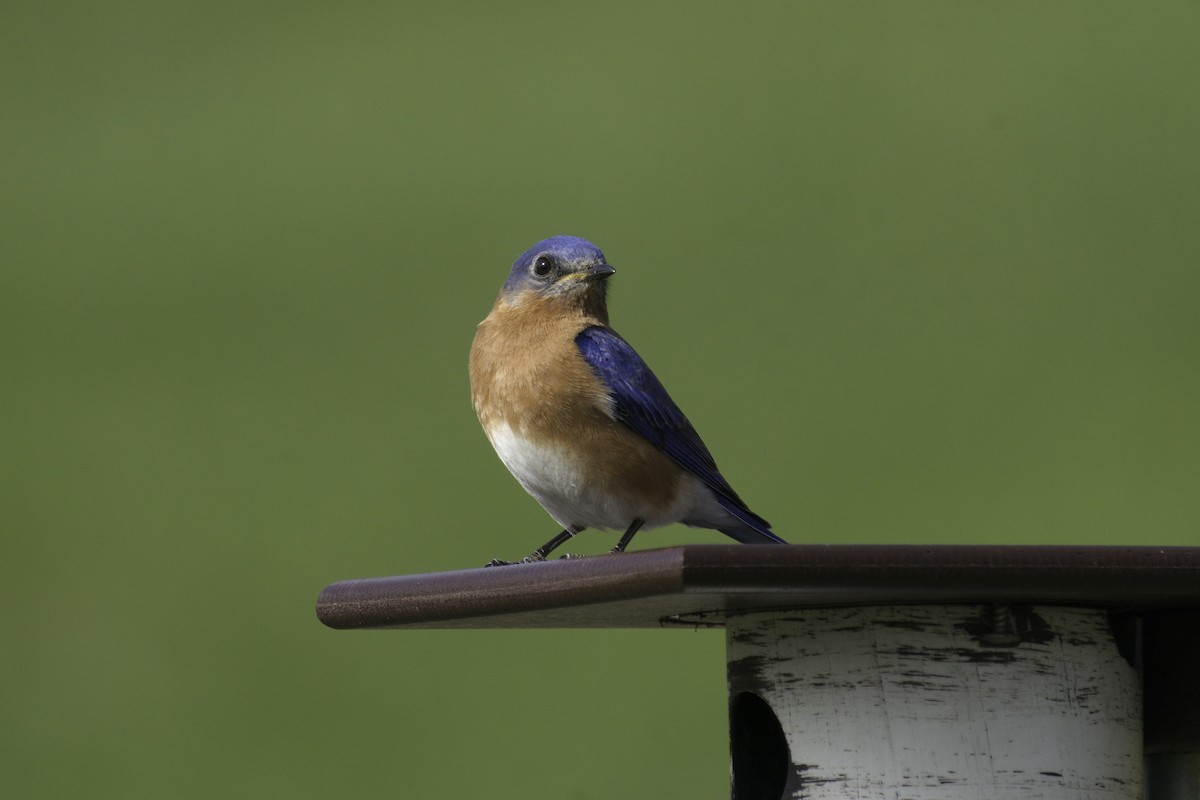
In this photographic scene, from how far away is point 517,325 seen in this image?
4.75m

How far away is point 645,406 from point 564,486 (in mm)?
287

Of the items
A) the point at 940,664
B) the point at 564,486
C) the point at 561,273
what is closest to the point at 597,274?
the point at 561,273

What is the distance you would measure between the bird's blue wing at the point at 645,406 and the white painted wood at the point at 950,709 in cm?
89

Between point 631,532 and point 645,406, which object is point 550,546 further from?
point 645,406

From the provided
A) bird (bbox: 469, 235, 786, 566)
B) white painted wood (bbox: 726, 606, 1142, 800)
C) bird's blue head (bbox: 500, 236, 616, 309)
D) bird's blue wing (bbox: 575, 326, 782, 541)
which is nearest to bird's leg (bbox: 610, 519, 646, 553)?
bird (bbox: 469, 235, 786, 566)

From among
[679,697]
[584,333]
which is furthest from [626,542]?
[679,697]

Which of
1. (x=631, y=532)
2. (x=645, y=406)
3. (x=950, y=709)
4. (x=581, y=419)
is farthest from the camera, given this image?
(x=631, y=532)

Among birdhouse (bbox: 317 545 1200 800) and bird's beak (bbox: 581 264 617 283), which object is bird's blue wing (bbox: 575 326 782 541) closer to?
bird's beak (bbox: 581 264 617 283)

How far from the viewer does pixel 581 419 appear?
446cm

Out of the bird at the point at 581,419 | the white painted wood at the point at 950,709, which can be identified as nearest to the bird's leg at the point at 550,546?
the bird at the point at 581,419

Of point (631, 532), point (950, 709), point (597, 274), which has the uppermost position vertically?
point (597, 274)

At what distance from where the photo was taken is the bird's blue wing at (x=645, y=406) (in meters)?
4.53

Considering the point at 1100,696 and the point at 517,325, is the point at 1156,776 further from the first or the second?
the point at 517,325

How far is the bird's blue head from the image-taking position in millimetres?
4887
